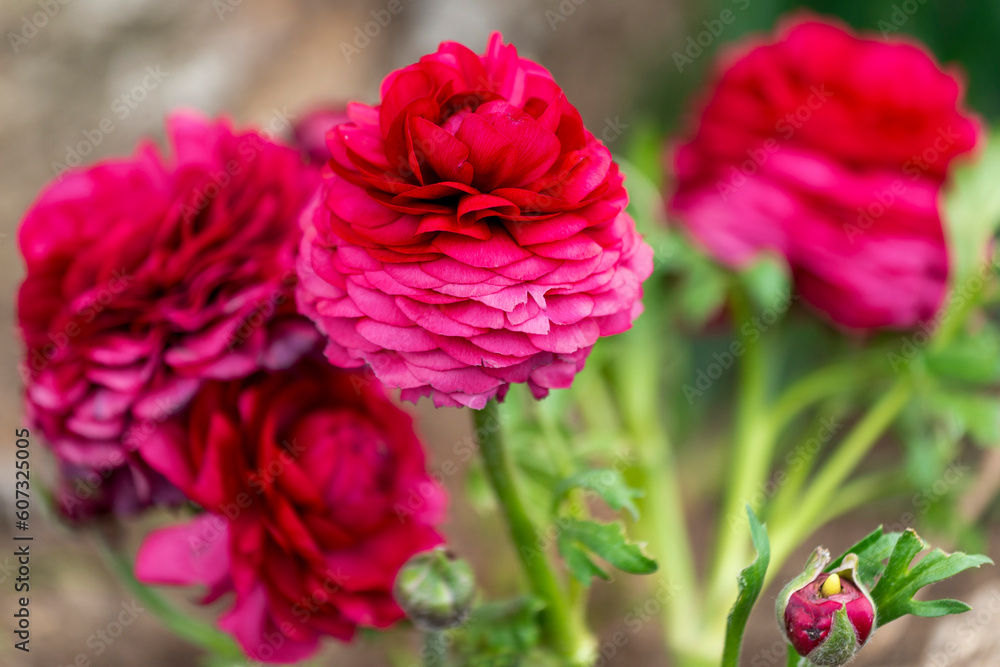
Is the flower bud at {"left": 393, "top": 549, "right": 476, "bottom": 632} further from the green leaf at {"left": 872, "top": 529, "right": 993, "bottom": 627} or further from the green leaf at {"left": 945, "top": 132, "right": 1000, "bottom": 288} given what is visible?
the green leaf at {"left": 945, "top": 132, "right": 1000, "bottom": 288}

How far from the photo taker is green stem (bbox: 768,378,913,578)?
69 centimetres

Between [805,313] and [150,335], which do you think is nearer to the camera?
[150,335]

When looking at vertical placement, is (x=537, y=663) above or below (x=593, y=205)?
below

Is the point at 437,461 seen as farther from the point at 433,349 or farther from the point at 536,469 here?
the point at 433,349

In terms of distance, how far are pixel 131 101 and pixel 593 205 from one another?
845mm

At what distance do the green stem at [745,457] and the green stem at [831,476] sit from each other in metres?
0.03

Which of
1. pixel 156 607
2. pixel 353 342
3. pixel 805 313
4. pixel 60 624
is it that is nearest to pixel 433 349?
pixel 353 342

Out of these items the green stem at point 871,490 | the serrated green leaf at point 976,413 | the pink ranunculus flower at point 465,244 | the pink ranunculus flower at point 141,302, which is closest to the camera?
the pink ranunculus flower at point 465,244

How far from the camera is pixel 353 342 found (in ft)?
1.18

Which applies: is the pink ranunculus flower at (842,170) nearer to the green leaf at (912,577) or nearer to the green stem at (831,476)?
the green stem at (831,476)

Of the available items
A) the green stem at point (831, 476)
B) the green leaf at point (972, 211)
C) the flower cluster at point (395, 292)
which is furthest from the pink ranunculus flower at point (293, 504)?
the green leaf at point (972, 211)

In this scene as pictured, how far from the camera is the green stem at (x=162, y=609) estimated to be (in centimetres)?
54

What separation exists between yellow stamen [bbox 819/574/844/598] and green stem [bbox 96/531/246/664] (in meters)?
0.42

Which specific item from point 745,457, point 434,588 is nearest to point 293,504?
point 434,588
